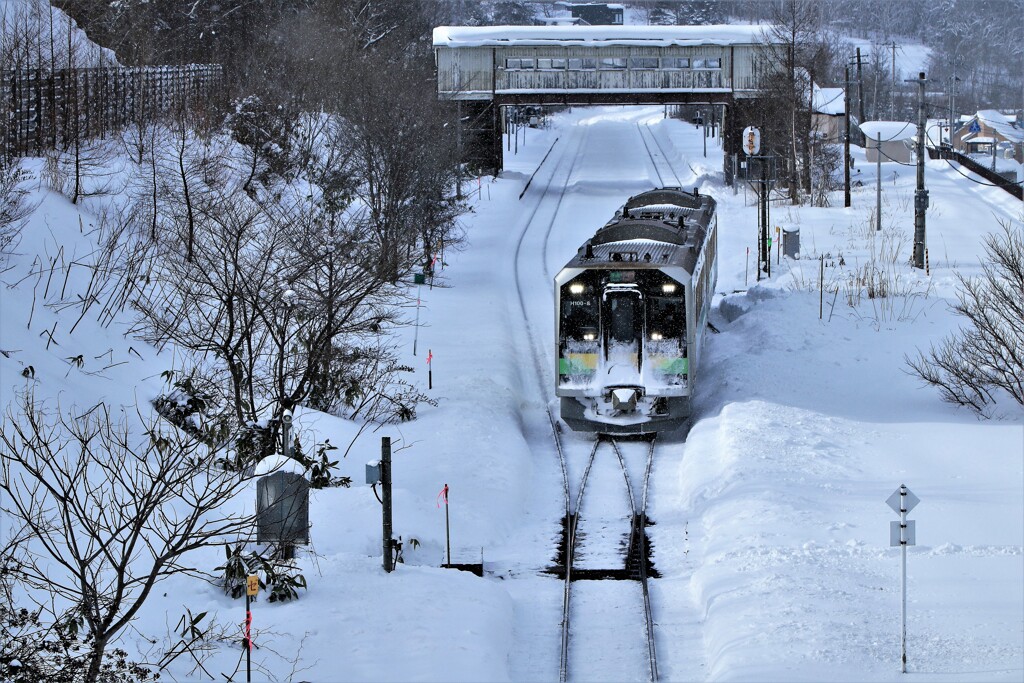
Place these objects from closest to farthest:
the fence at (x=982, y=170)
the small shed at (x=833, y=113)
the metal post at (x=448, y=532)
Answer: the metal post at (x=448, y=532) → the fence at (x=982, y=170) → the small shed at (x=833, y=113)

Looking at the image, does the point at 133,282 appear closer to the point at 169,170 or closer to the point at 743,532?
the point at 169,170

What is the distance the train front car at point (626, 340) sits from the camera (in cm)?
2341

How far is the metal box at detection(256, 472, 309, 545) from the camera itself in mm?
16047

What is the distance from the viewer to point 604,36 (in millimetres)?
57938

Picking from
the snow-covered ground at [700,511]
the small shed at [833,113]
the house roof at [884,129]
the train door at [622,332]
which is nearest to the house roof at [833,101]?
the small shed at [833,113]

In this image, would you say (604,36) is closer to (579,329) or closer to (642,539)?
(579,329)

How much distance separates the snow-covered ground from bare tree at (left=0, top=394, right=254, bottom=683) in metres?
0.77

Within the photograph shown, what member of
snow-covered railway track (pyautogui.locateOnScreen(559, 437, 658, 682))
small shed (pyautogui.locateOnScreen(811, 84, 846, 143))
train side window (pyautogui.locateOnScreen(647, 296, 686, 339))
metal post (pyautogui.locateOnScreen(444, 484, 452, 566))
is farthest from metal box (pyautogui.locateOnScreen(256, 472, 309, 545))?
small shed (pyautogui.locateOnScreen(811, 84, 846, 143))

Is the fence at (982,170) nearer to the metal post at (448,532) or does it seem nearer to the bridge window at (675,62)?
the bridge window at (675,62)

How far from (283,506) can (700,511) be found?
674 centimetres

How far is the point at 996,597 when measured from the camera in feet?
53.5

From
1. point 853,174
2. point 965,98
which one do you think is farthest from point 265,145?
point 965,98

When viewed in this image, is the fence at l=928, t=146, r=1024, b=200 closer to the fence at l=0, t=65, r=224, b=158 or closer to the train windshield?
the fence at l=0, t=65, r=224, b=158

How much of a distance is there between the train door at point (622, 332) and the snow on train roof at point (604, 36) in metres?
36.2
